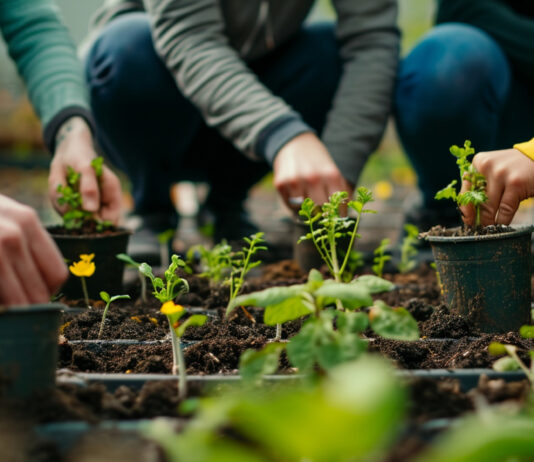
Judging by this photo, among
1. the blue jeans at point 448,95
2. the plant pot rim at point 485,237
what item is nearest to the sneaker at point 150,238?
the blue jeans at point 448,95

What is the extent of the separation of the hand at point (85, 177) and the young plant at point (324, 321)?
108 centimetres

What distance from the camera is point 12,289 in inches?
36.8

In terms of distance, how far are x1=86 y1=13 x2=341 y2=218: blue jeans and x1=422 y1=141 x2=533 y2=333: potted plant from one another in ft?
4.89

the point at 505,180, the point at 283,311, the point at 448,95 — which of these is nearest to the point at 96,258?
the point at 283,311

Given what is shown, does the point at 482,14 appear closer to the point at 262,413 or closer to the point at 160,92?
the point at 160,92

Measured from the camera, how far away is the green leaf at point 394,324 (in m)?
0.94

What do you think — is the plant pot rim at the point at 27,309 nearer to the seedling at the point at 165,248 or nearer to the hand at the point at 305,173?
the hand at the point at 305,173

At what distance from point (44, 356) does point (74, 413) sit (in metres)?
0.13

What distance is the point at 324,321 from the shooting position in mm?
916

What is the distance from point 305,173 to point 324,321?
109cm

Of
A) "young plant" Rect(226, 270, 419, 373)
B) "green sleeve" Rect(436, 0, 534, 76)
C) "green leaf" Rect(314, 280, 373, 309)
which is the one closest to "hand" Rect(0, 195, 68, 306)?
"young plant" Rect(226, 270, 419, 373)

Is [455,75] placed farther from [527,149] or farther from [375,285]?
[375,285]

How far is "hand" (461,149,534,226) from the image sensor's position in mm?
1381

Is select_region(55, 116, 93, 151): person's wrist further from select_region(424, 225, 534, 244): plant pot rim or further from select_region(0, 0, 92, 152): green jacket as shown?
select_region(424, 225, 534, 244): plant pot rim
